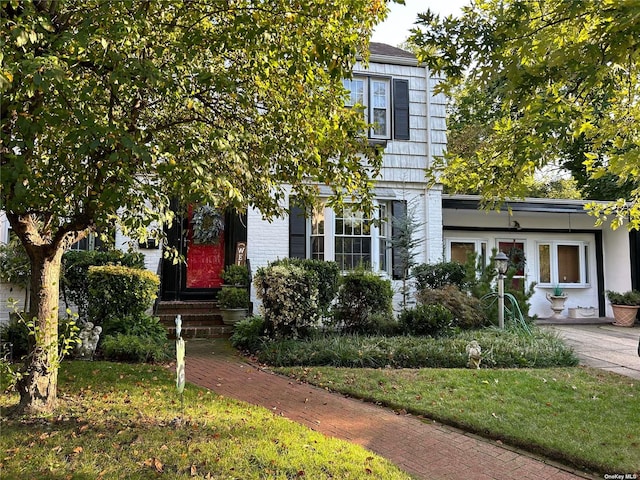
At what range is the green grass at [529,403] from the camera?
3.84 m

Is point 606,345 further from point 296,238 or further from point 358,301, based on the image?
point 296,238

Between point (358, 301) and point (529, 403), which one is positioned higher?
point (358, 301)

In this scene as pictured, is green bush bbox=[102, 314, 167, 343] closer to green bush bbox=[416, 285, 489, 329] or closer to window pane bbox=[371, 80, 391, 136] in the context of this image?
green bush bbox=[416, 285, 489, 329]

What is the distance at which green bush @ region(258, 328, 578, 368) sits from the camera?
666cm

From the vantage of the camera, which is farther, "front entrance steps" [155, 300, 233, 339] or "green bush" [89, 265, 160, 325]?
"front entrance steps" [155, 300, 233, 339]

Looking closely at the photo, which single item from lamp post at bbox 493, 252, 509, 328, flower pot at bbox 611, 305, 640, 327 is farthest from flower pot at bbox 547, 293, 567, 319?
lamp post at bbox 493, 252, 509, 328

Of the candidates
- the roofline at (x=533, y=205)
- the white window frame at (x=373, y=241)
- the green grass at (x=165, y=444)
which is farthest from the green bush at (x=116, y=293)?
the roofline at (x=533, y=205)

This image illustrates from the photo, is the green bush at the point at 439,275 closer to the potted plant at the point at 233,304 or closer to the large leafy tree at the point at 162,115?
the potted plant at the point at 233,304

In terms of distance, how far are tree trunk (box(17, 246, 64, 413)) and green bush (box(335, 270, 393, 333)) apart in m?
5.14

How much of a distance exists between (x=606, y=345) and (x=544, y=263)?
15.4ft

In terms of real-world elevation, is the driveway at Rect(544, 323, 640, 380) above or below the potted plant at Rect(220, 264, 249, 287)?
below

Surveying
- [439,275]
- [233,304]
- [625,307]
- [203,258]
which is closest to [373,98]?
[439,275]

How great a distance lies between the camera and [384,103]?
10.5 meters

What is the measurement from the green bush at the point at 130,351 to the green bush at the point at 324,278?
261 cm
